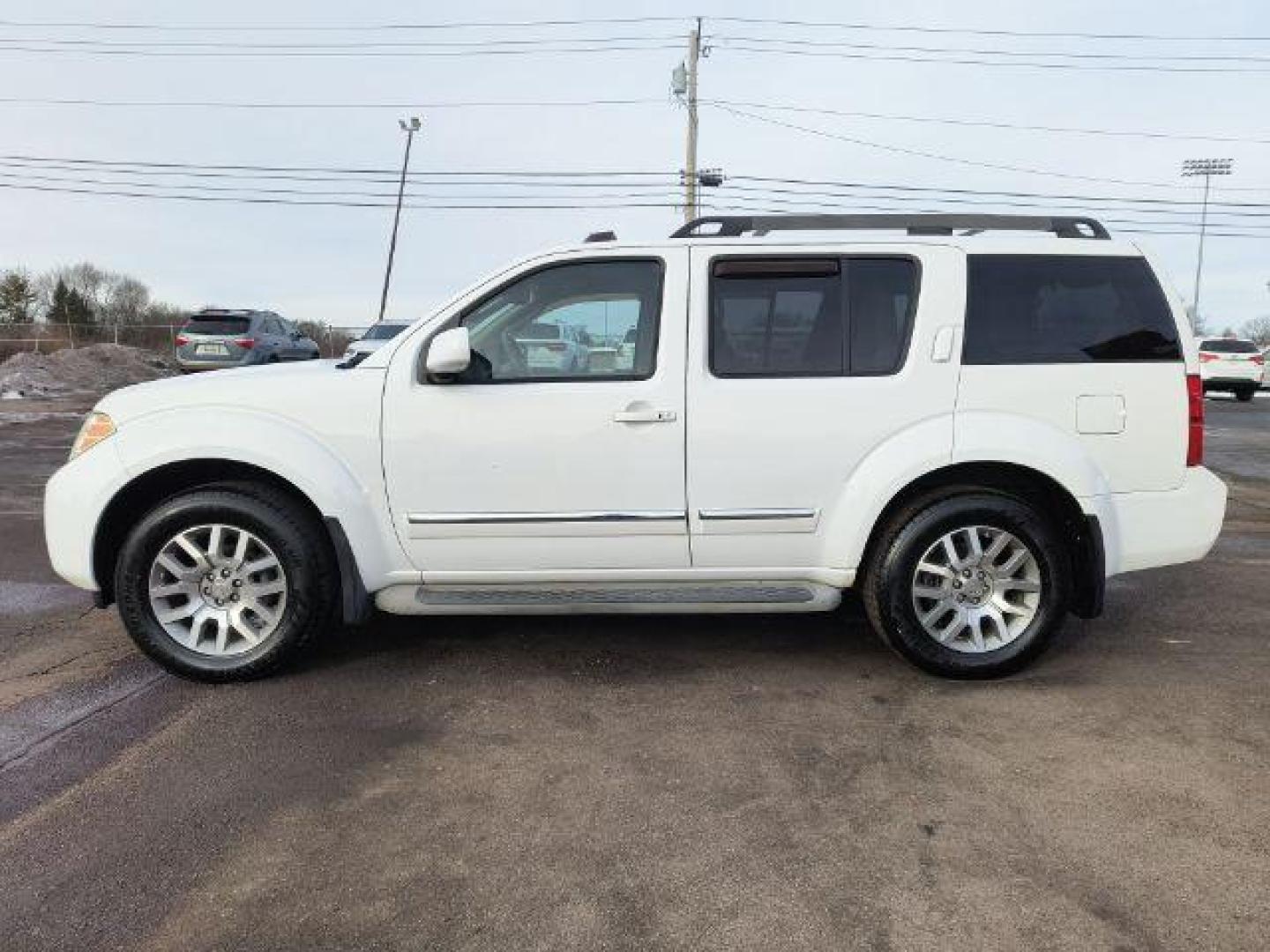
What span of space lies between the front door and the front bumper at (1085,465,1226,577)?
1820 mm

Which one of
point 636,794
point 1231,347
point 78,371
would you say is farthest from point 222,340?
point 1231,347

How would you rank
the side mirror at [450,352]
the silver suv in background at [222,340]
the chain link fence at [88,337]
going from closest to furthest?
the side mirror at [450,352] < the silver suv in background at [222,340] < the chain link fence at [88,337]

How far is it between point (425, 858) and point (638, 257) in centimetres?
249

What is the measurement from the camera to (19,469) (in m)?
10.3

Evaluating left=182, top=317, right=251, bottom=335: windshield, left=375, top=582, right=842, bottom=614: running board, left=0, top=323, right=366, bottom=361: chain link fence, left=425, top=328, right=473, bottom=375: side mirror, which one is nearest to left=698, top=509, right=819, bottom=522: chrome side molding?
left=375, top=582, right=842, bottom=614: running board

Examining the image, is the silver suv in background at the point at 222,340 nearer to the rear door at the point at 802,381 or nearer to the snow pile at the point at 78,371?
the snow pile at the point at 78,371

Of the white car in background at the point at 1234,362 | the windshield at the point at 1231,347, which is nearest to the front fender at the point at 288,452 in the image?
the white car in background at the point at 1234,362

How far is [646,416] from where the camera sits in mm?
3736

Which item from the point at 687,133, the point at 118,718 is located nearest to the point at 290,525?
the point at 118,718

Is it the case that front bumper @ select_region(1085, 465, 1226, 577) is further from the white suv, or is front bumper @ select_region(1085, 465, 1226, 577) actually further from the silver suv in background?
the silver suv in background

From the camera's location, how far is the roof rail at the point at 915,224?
159 inches

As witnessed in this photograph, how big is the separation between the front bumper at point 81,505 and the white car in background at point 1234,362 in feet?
83.3

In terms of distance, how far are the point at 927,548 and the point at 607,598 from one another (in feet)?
4.44

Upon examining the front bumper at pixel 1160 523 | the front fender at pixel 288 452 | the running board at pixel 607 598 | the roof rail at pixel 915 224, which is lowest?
the running board at pixel 607 598
